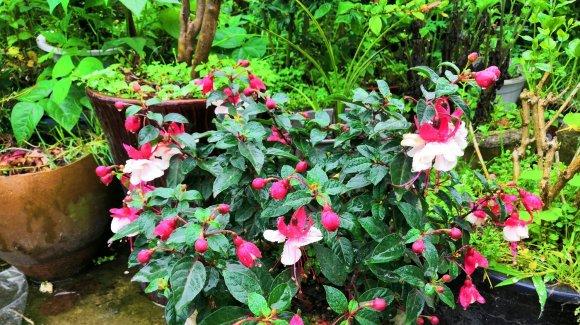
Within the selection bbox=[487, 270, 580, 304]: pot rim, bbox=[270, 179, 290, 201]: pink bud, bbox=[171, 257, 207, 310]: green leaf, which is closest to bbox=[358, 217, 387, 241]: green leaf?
bbox=[270, 179, 290, 201]: pink bud

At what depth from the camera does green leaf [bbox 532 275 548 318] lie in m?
1.35

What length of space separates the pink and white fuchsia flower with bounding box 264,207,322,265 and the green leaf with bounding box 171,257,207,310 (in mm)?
148

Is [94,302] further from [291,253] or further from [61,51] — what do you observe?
[291,253]

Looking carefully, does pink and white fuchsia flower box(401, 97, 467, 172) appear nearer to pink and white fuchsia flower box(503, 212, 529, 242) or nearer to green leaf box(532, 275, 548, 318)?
pink and white fuchsia flower box(503, 212, 529, 242)

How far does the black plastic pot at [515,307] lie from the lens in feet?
4.59

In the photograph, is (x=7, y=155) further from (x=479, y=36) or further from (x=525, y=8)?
(x=525, y=8)

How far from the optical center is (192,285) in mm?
1021

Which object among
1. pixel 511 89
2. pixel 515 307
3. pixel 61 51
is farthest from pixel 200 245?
pixel 511 89

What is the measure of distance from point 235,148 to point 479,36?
4.20ft

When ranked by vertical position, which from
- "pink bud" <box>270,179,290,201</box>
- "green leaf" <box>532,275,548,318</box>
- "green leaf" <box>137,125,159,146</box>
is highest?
"pink bud" <box>270,179,290,201</box>

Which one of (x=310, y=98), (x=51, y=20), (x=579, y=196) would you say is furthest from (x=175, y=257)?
(x=51, y=20)

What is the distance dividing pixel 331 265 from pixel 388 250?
0.39 feet

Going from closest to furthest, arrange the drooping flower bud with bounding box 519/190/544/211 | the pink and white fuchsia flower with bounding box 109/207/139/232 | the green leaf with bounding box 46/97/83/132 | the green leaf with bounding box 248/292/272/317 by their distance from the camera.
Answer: the green leaf with bounding box 248/292/272/317 < the drooping flower bud with bounding box 519/190/544/211 < the pink and white fuchsia flower with bounding box 109/207/139/232 < the green leaf with bounding box 46/97/83/132

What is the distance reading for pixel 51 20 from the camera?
221 centimetres
